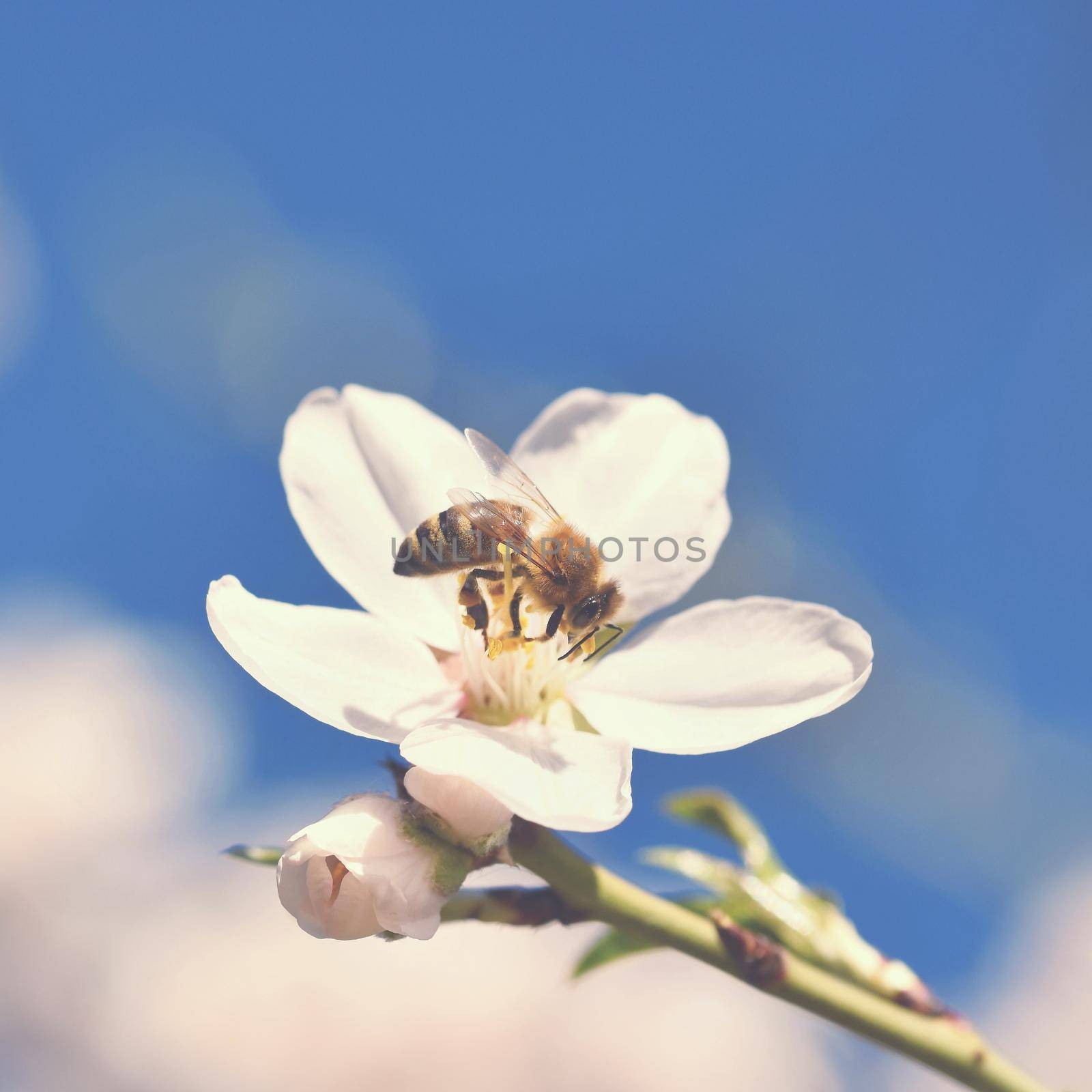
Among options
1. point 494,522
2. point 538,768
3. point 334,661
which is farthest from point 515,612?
point 538,768

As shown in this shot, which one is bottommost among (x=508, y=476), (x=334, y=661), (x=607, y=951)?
(x=607, y=951)

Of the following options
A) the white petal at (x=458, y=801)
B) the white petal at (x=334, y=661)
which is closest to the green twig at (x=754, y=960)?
the white petal at (x=458, y=801)

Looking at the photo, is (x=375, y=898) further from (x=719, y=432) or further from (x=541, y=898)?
(x=719, y=432)

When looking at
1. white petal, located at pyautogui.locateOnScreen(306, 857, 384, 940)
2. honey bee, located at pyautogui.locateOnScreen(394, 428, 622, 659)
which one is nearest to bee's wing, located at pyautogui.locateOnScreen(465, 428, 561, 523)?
honey bee, located at pyautogui.locateOnScreen(394, 428, 622, 659)

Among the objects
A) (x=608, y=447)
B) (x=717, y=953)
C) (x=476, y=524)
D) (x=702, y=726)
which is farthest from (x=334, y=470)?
(x=717, y=953)

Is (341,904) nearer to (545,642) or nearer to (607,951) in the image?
(607,951)

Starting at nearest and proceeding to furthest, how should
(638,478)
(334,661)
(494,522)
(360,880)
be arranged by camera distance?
(360,880), (334,661), (494,522), (638,478)
